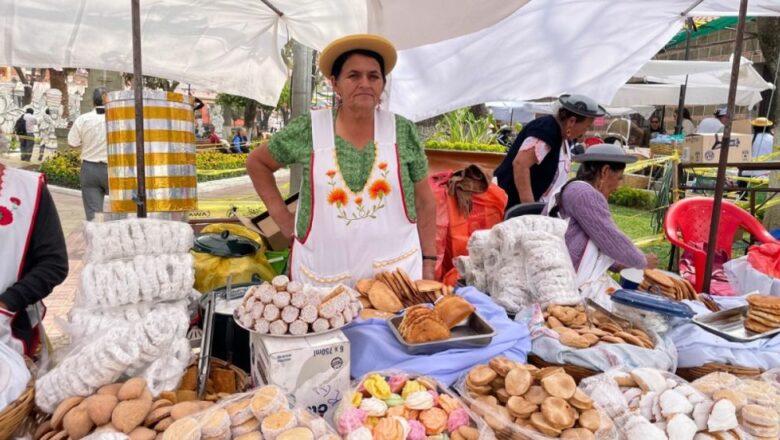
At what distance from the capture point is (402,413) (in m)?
1.36

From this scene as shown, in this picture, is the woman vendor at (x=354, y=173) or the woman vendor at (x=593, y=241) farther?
the woman vendor at (x=593, y=241)

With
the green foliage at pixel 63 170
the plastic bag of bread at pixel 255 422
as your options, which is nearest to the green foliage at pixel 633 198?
the plastic bag of bread at pixel 255 422

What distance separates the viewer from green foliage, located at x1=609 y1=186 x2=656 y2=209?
36.9 feet

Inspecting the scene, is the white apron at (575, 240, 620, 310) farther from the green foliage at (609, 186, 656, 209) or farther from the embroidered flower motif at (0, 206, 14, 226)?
the green foliage at (609, 186, 656, 209)

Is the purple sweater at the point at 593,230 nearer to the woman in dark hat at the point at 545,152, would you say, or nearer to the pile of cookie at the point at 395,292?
the pile of cookie at the point at 395,292

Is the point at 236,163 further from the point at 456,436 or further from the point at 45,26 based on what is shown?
the point at 456,436

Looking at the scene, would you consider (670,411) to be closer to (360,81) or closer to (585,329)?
(585,329)

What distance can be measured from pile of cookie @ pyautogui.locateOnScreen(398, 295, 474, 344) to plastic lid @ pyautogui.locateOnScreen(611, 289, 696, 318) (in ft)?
1.98

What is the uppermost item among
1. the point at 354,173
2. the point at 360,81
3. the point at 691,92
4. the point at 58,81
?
the point at 58,81

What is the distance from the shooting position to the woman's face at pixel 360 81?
2.26m

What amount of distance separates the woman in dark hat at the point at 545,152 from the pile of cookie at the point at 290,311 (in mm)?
2572

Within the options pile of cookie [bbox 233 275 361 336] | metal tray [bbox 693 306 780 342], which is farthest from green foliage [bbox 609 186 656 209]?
pile of cookie [bbox 233 275 361 336]

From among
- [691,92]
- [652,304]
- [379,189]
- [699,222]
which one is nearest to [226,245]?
[379,189]

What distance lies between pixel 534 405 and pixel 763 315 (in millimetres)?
1362
